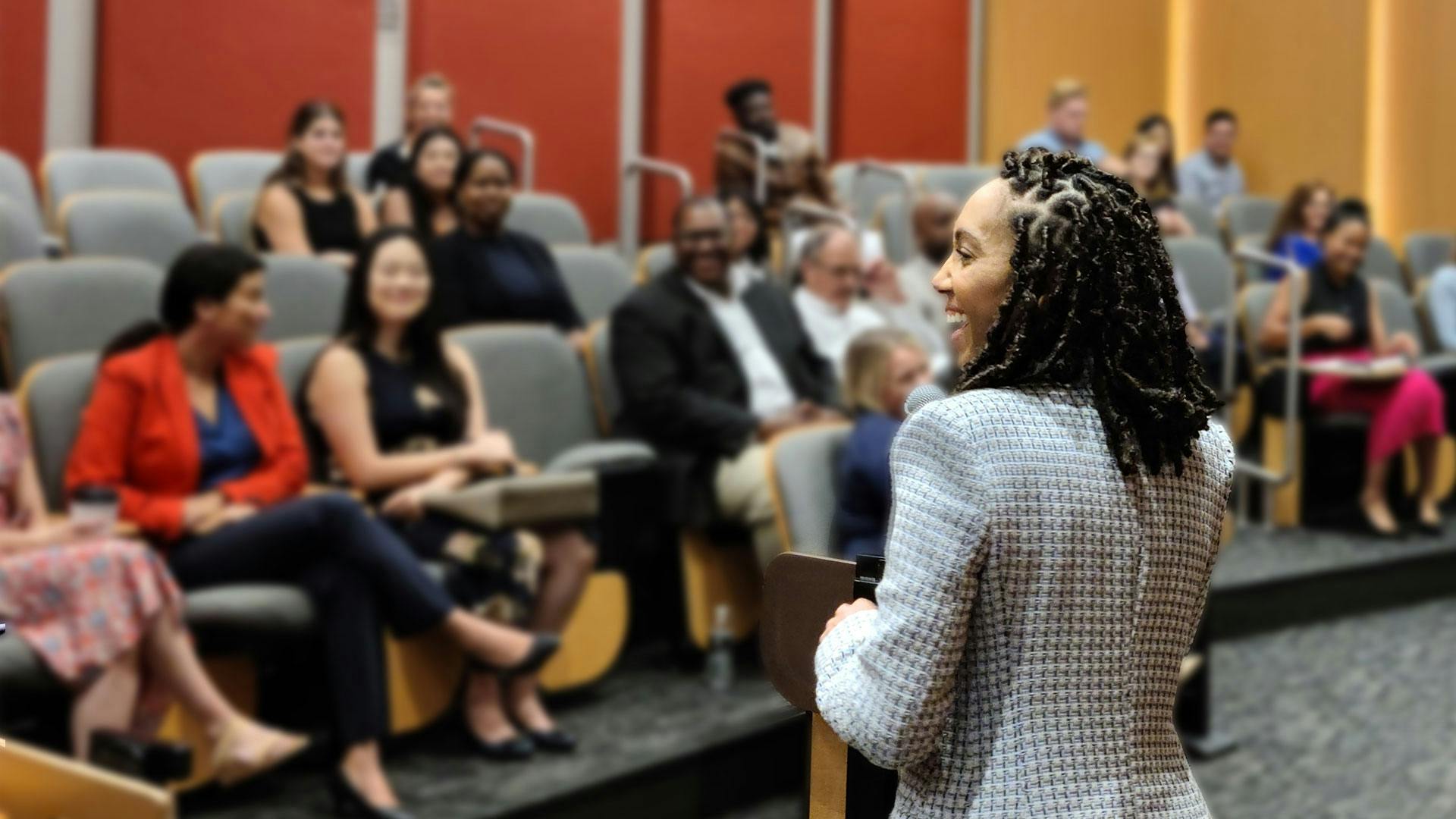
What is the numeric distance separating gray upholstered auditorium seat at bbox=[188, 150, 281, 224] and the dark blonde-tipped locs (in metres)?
3.46

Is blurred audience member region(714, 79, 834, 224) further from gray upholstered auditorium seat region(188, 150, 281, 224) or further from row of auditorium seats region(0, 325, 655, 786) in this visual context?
row of auditorium seats region(0, 325, 655, 786)

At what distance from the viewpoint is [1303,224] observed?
18.4 feet

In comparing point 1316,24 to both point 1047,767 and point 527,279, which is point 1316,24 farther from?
point 1047,767

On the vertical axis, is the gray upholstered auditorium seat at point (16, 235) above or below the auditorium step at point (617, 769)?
above

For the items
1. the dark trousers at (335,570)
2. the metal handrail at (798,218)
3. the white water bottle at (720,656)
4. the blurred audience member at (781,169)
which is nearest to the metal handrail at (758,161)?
the blurred audience member at (781,169)

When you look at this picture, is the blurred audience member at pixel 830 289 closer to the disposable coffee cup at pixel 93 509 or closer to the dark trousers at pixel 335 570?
the dark trousers at pixel 335 570

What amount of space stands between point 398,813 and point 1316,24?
17.7ft

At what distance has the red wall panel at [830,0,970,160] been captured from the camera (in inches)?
255

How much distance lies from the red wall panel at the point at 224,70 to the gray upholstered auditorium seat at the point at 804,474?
7.80 feet

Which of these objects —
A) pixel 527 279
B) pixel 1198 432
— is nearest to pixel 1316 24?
pixel 527 279

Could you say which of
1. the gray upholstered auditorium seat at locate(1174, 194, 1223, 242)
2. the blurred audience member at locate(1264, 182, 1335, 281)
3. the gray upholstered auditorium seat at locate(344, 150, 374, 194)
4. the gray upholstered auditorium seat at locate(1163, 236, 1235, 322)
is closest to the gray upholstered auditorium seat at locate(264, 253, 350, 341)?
the gray upholstered auditorium seat at locate(344, 150, 374, 194)

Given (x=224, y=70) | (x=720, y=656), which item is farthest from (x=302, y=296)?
(x=224, y=70)

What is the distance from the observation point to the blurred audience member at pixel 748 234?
411 centimetres

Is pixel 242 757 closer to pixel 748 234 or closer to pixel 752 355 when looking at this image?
pixel 752 355
